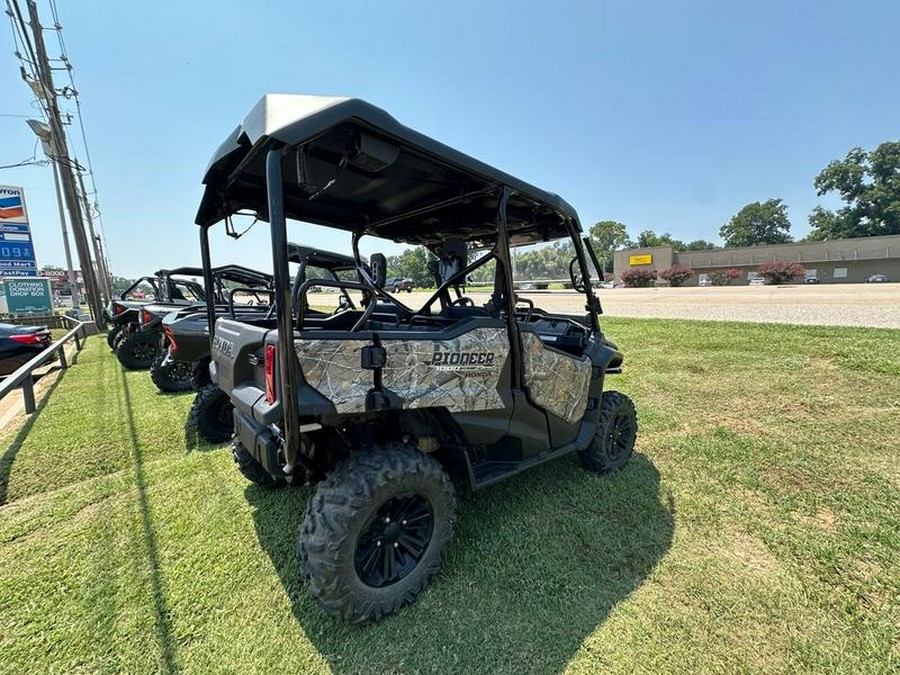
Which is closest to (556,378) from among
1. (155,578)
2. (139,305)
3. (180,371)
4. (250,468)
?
(250,468)

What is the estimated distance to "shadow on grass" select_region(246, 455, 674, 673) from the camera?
70.1 inches

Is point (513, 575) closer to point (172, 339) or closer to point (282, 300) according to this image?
point (282, 300)

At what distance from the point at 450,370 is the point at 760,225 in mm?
99839

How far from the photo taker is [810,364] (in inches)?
232

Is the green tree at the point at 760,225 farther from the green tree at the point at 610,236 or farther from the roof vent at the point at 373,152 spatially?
the roof vent at the point at 373,152

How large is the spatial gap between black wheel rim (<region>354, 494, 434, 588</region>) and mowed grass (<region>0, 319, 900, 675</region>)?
0.21 metres

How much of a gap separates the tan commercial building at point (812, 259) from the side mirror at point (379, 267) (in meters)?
58.5

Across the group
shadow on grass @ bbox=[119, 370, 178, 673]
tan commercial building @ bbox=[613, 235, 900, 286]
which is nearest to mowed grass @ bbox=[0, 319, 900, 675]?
shadow on grass @ bbox=[119, 370, 178, 673]

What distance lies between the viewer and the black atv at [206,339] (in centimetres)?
296

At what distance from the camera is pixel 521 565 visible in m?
2.28

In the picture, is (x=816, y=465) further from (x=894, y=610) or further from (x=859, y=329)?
(x=859, y=329)

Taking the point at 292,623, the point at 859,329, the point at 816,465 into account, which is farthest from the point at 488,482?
the point at 859,329

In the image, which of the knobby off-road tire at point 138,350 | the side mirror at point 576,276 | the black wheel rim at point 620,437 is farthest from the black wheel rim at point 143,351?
the black wheel rim at point 620,437

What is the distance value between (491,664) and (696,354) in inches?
267
